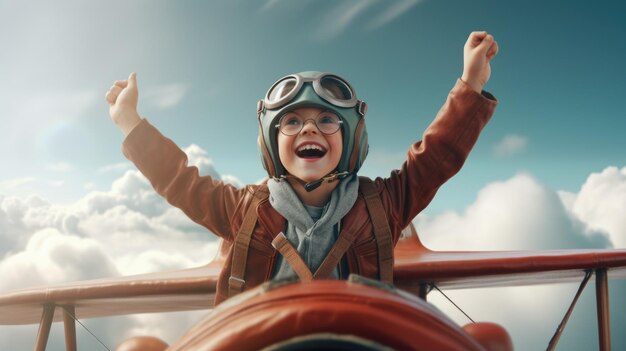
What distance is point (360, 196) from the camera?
6.88 ft

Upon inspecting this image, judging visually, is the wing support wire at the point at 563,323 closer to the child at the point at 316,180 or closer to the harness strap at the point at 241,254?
the child at the point at 316,180

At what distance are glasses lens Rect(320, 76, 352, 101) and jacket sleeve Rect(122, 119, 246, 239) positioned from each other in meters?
0.57

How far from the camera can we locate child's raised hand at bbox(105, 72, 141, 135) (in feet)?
7.21

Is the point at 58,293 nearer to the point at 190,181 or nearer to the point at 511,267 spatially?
the point at 190,181

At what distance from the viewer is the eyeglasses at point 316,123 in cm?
203

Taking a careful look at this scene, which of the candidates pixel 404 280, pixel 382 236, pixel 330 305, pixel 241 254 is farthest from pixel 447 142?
pixel 330 305

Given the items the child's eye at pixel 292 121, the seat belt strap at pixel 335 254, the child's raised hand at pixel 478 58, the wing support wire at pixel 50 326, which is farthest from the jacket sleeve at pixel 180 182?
the wing support wire at pixel 50 326

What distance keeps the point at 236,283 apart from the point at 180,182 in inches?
20.5

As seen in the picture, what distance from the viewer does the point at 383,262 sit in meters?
2.01

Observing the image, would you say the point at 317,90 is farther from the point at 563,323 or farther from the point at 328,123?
the point at 563,323

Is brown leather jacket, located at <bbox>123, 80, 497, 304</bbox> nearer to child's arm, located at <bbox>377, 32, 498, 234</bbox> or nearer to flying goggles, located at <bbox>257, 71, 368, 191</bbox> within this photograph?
child's arm, located at <bbox>377, 32, 498, 234</bbox>

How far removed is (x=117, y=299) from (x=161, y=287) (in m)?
0.55

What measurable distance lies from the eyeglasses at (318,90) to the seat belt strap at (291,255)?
54 centimetres

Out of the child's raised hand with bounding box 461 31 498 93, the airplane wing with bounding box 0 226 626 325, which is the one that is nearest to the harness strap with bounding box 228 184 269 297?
the child's raised hand with bounding box 461 31 498 93
